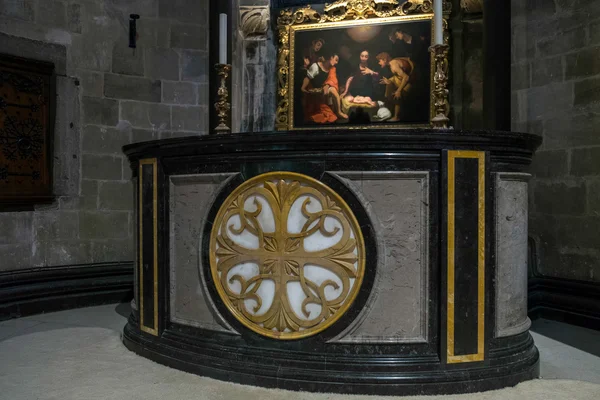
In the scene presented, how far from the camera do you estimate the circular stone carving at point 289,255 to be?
259 cm

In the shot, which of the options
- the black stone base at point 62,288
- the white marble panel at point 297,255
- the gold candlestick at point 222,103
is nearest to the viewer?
the white marble panel at point 297,255

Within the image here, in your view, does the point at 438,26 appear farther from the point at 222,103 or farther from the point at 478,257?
the point at 222,103

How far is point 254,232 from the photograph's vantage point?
8.94 feet

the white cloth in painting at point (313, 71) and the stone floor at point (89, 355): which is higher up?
the white cloth in painting at point (313, 71)

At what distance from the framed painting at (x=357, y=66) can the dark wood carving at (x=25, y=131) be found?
2201 millimetres

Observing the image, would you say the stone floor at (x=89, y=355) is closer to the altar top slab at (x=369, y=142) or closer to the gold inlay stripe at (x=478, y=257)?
the gold inlay stripe at (x=478, y=257)

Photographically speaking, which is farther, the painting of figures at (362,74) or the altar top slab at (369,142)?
the painting of figures at (362,74)

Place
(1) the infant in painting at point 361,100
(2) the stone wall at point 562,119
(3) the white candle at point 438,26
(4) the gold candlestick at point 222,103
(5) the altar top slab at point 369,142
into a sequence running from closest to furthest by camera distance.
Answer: (5) the altar top slab at point 369,142
(3) the white candle at point 438,26
(4) the gold candlestick at point 222,103
(2) the stone wall at point 562,119
(1) the infant in painting at point 361,100

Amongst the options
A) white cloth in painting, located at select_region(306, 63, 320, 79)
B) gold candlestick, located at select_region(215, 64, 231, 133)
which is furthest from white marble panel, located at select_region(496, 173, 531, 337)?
white cloth in painting, located at select_region(306, 63, 320, 79)

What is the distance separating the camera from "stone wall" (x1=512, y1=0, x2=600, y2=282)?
13.5 ft

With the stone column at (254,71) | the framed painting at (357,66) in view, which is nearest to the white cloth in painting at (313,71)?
the framed painting at (357,66)

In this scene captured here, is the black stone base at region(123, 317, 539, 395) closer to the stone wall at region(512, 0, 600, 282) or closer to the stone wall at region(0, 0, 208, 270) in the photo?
the stone wall at region(512, 0, 600, 282)

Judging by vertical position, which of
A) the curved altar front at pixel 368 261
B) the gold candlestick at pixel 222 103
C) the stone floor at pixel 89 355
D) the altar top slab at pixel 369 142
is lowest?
the stone floor at pixel 89 355

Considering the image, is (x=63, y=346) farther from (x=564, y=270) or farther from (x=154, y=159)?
(x=564, y=270)
